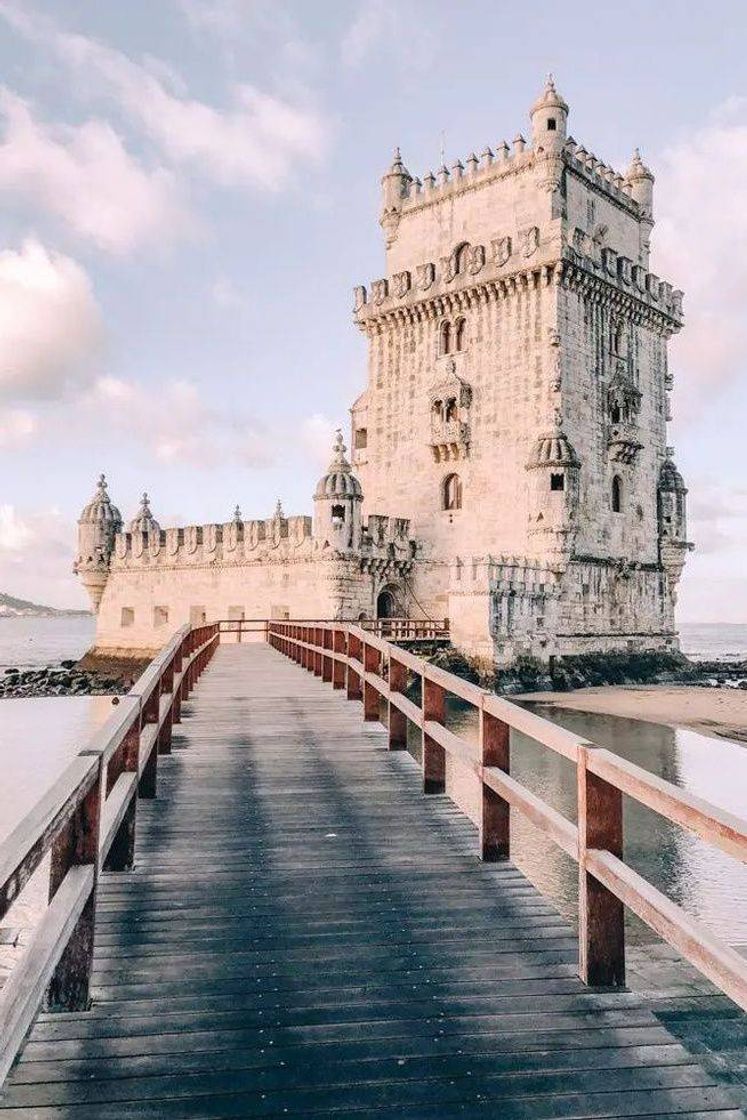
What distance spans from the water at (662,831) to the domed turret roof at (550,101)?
82.2 ft

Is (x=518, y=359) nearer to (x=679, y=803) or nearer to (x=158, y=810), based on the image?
(x=158, y=810)

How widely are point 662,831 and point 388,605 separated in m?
25.6

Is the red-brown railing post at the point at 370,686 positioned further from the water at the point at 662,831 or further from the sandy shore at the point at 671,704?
the sandy shore at the point at 671,704

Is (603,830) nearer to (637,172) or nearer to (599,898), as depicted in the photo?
(599,898)

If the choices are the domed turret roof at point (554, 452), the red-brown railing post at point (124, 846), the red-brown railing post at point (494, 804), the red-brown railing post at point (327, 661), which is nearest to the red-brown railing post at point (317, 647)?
the red-brown railing post at point (327, 661)

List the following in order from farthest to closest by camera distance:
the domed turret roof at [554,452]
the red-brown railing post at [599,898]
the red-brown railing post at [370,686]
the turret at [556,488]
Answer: the turret at [556,488] → the domed turret roof at [554,452] → the red-brown railing post at [370,686] → the red-brown railing post at [599,898]

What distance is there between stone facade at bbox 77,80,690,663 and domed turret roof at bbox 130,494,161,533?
4.35m

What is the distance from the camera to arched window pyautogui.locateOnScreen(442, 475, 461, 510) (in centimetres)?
3731

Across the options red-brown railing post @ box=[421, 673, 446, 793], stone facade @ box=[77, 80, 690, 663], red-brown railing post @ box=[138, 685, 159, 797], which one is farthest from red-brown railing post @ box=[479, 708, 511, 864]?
stone facade @ box=[77, 80, 690, 663]

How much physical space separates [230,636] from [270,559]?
4622 mm

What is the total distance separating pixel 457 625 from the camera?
106ft

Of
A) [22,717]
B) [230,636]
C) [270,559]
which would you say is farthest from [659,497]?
[22,717]

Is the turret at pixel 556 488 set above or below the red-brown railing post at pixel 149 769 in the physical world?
above

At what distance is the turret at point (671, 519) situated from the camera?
39906mm
